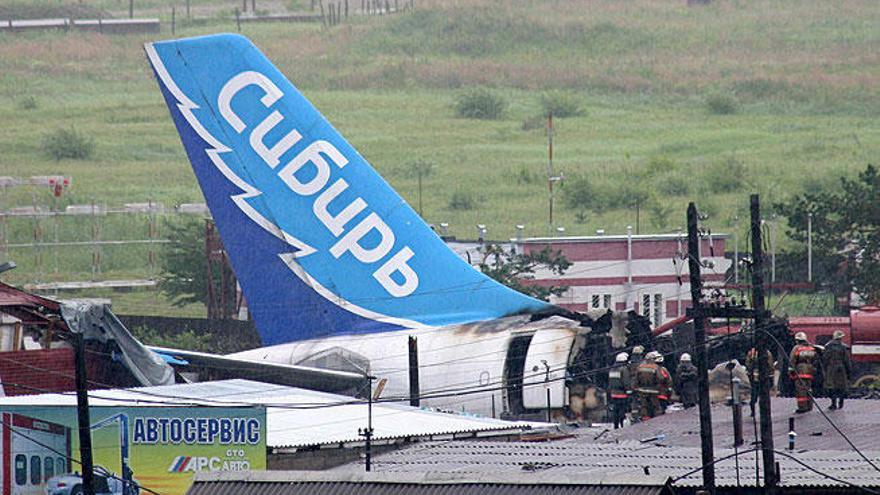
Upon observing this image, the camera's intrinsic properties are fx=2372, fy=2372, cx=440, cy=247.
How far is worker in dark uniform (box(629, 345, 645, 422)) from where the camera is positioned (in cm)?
3712

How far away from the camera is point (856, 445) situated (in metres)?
31.7

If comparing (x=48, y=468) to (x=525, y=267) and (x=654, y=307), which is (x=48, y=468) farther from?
(x=654, y=307)

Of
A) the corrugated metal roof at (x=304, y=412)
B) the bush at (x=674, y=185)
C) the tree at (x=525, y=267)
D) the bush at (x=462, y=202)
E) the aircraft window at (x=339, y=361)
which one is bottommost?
the corrugated metal roof at (x=304, y=412)

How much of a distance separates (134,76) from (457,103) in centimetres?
2215

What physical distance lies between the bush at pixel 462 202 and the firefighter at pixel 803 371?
71605 millimetres

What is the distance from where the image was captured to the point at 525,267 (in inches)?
2596

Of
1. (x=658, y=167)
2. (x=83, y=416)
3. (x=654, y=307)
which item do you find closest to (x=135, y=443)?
(x=83, y=416)

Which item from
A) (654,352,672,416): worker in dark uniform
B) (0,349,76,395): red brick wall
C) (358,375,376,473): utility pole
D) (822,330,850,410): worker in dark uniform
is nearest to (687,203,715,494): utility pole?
(358,375,376,473): utility pole

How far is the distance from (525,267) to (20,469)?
34.4m

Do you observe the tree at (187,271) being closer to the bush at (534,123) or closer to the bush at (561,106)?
the bush at (534,123)

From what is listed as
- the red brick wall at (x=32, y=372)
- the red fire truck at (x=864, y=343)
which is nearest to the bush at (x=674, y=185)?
the red fire truck at (x=864, y=343)

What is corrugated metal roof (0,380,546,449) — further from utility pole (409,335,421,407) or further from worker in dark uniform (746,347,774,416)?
worker in dark uniform (746,347,774,416)

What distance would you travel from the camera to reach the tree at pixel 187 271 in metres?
76.7

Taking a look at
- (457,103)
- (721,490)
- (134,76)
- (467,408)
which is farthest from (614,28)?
(721,490)
